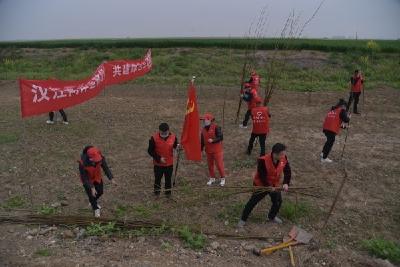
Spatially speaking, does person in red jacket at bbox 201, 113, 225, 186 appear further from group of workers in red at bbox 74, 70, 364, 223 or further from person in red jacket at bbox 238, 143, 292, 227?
person in red jacket at bbox 238, 143, 292, 227

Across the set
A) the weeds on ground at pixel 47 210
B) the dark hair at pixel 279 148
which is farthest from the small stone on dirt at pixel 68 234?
the dark hair at pixel 279 148

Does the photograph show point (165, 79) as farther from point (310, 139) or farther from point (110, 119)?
point (310, 139)

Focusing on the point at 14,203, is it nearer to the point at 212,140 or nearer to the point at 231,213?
the point at 212,140

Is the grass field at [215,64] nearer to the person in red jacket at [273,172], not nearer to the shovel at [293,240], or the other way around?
the person in red jacket at [273,172]

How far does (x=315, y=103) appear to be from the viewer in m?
16.8

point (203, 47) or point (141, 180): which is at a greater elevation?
point (203, 47)

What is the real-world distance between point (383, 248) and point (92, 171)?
4.67 meters

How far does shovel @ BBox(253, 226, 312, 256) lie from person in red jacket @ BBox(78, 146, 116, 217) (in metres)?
2.78

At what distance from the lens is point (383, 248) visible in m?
6.61

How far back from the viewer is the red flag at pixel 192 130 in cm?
827

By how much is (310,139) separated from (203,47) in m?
19.3

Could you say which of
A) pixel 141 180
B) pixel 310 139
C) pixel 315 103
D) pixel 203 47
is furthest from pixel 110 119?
pixel 203 47

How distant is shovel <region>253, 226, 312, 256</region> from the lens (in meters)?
6.61

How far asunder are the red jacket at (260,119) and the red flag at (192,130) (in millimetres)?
2055
